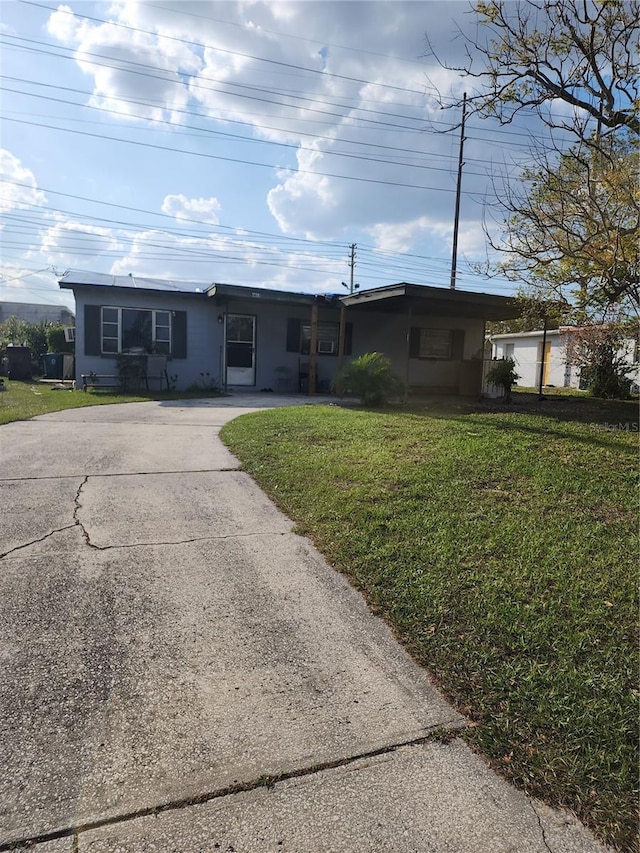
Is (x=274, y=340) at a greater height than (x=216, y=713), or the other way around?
(x=274, y=340)

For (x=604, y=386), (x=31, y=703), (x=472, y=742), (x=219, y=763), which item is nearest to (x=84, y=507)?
(x=31, y=703)

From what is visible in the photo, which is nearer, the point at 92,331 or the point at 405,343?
the point at 92,331

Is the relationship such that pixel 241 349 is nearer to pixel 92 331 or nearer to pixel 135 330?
pixel 135 330

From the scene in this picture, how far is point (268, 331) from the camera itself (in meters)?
15.4

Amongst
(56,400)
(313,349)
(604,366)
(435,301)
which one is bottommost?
(56,400)

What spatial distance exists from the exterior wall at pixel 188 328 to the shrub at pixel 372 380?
5.67 metres

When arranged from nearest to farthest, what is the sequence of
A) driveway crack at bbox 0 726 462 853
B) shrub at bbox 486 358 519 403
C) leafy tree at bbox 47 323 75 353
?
driveway crack at bbox 0 726 462 853 < shrub at bbox 486 358 519 403 < leafy tree at bbox 47 323 75 353

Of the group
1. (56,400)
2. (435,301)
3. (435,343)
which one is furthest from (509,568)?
(435,343)

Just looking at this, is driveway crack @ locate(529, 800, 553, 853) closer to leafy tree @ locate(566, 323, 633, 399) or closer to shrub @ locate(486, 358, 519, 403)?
shrub @ locate(486, 358, 519, 403)

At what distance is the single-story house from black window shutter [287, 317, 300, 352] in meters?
0.03

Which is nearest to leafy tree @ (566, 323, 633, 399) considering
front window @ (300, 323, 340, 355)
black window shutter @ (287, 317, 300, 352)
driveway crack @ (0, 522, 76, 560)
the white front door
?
front window @ (300, 323, 340, 355)

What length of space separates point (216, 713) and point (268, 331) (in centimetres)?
1389

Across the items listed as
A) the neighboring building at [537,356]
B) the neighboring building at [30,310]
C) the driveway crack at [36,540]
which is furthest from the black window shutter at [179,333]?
the neighboring building at [30,310]

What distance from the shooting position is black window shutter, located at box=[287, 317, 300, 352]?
15.6m
